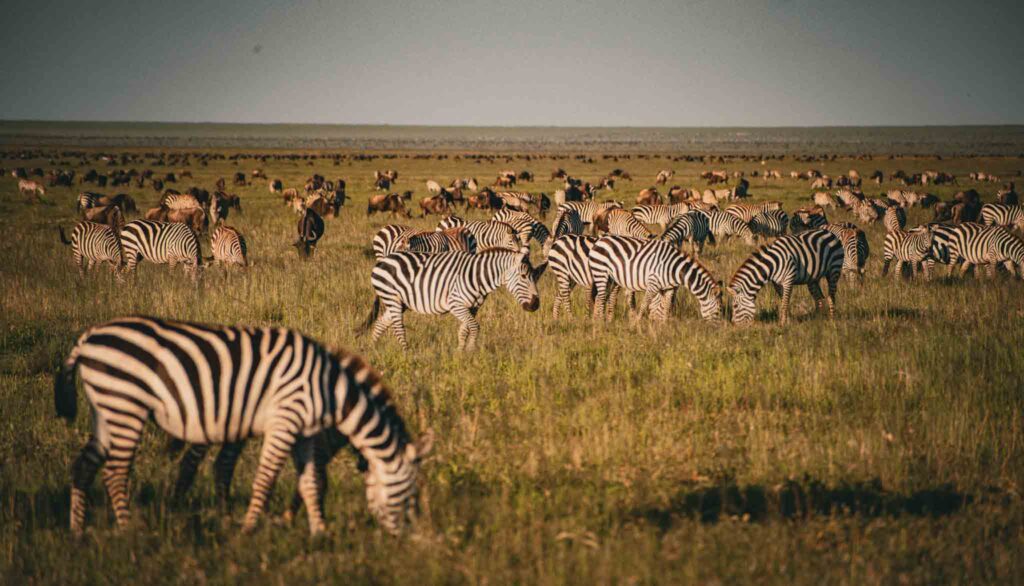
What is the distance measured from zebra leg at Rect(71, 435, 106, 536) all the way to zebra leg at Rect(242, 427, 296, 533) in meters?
1.23

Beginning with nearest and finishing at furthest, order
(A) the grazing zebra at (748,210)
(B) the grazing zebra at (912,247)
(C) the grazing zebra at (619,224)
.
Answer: (B) the grazing zebra at (912,247) → (C) the grazing zebra at (619,224) → (A) the grazing zebra at (748,210)

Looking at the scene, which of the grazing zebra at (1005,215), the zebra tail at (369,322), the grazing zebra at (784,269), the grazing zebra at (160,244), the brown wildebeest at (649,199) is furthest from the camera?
the brown wildebeest at (649,199)

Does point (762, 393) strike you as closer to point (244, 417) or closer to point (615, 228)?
point (244, 417)

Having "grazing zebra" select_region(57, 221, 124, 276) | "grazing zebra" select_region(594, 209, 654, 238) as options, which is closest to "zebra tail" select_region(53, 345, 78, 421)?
"grazing zebra" select_region(57, 221, 124, 276)

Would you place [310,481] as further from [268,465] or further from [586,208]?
[586,208]

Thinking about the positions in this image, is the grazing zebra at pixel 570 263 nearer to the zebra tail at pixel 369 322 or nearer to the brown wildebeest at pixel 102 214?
the zebra tail at pixel 369 322

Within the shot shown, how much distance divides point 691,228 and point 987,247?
7.68m

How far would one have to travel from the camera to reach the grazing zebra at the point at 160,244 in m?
17.9

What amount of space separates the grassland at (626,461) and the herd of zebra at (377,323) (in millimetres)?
379

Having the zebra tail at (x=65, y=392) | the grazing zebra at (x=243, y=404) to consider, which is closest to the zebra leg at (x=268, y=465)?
the grazing zebra at (x=243, y=404)

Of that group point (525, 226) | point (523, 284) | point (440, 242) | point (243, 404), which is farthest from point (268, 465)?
point (525, 226)

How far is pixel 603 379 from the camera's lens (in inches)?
374

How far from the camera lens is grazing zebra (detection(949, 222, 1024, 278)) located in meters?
16.8

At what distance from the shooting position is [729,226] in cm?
2444
